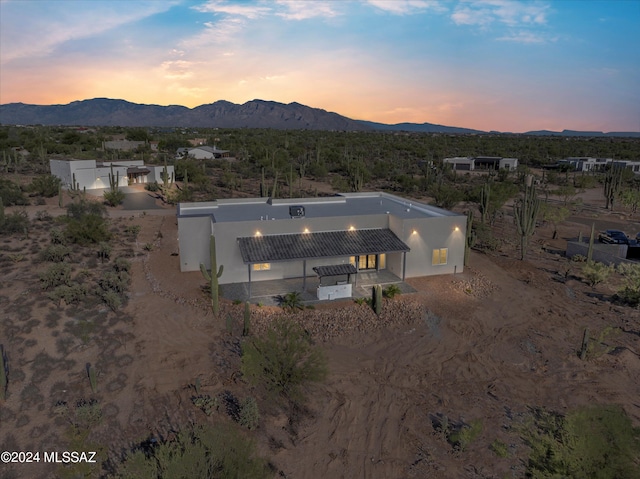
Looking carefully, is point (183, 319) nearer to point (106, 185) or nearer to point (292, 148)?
point (106, 185)

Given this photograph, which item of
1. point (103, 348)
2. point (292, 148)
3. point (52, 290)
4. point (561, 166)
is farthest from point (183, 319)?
point (561, 166)

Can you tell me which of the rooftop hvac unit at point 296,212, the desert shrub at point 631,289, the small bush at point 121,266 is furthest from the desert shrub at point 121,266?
the desert shrub at point 631,289

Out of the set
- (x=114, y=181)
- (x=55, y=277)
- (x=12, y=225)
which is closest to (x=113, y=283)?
(x=55, y=277)

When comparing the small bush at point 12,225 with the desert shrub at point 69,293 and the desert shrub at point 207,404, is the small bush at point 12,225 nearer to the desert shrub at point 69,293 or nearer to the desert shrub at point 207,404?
the desert shrub at point 69,293

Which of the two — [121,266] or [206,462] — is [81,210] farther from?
[206,462]

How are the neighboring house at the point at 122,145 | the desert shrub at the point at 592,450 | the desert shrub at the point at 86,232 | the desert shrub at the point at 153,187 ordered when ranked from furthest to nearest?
the neighboring house at the point at 122,145
the desert shrub at the point at 153,187
the desert shrub at the point at 86,232
the desert shrub at the point at 592,450

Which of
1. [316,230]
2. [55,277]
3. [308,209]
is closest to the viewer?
[55,277]
